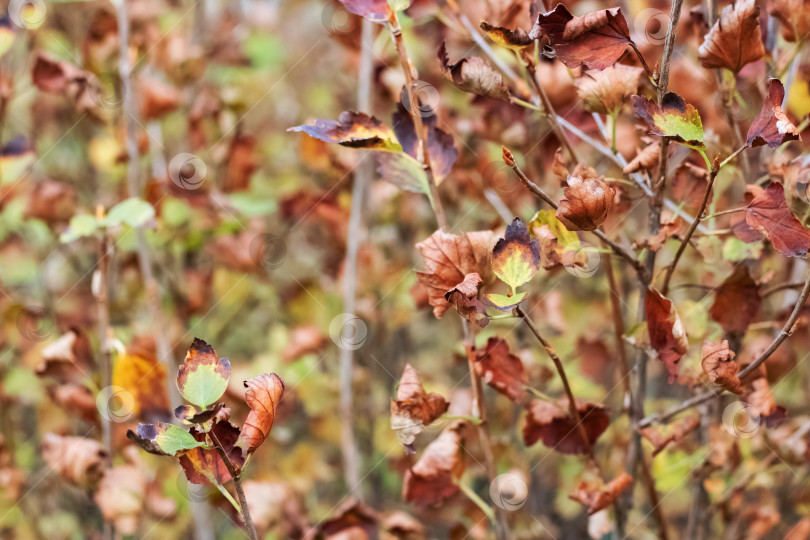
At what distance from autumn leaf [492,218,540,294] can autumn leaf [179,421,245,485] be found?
201mm

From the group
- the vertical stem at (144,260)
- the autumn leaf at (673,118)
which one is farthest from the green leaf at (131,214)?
the autumn leaf at (673,118)

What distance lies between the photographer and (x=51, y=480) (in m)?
1.13

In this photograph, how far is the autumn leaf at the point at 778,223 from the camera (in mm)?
438

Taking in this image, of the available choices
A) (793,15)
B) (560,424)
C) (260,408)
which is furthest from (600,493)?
(793,15)

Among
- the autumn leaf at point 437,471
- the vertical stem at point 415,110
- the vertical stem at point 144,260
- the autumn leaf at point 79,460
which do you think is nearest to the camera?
the vertical stem at point 415,110

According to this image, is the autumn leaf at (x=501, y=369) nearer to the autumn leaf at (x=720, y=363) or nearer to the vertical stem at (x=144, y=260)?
the autumn leaf at (x=720, y=363)

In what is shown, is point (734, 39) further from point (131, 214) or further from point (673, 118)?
point (131, 214)

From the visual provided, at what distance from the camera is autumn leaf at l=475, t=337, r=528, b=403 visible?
56cm

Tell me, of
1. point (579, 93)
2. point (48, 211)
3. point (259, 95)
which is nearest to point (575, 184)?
point (579, 93)

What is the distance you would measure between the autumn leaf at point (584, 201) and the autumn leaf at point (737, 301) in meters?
0.21

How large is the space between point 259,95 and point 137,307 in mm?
625

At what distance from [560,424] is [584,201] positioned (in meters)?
0.25

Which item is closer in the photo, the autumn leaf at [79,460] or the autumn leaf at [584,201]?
the autumn leaf at [584,201]

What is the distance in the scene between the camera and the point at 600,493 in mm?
567
